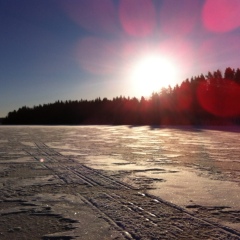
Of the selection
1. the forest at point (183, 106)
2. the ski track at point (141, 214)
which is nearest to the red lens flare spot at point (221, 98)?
the forest at point (183, 106)

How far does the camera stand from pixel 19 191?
6.34m

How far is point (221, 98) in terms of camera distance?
216 feet

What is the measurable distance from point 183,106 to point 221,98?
9293mm

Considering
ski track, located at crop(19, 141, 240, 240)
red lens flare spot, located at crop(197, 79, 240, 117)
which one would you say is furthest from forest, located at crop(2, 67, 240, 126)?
ski track, located at crop(19, 141, 240, 240)

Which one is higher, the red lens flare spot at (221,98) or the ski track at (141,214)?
the red lens flare spot at (221,98)

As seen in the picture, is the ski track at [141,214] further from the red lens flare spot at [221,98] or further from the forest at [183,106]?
the red lens flare spot at [221,98]

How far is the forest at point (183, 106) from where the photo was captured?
62750mm

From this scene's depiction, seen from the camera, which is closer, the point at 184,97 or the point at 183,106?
the point at 183,106

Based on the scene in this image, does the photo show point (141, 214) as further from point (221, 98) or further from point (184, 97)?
point (184, 97)

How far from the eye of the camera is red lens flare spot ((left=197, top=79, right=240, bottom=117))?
203 ft

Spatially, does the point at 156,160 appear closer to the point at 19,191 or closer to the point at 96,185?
the point at 96,185

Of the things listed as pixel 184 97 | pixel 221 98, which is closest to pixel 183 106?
pixel 184 97

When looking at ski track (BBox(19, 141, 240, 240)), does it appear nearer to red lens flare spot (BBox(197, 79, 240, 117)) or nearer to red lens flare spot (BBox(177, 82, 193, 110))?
red lens flare spot (BBox(197, 79, 240, 117))

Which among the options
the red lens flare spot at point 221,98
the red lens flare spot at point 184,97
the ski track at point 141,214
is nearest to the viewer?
the ski track at point 141,214
